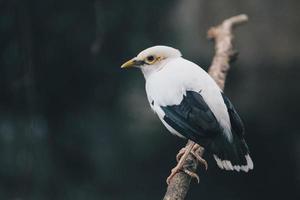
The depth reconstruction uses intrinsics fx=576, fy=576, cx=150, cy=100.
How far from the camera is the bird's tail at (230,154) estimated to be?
154 cm

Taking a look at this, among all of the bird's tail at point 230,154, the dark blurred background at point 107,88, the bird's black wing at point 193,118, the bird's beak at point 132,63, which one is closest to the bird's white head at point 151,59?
the bird's beak at point 132,63

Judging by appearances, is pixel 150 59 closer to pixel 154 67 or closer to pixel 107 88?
pixel 154 67

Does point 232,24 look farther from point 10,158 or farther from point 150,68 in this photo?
point 10,158

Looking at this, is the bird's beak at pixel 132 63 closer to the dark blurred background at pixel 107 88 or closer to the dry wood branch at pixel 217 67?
the dry wood branch at pixel 217 67

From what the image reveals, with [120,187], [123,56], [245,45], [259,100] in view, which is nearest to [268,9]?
[245,45]

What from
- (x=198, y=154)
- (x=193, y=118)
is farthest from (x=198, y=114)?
(x=198, y=154)

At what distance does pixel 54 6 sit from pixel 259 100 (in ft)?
4.05

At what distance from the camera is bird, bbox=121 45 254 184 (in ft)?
5.05

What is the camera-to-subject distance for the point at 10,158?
3.23 metres

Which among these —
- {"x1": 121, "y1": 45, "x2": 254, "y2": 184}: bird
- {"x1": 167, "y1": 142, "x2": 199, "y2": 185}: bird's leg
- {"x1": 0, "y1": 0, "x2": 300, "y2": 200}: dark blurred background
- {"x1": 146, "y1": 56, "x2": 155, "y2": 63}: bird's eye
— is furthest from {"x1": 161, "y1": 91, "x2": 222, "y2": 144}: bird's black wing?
{"x1": 0, "y1": 0, "x2": 300, "y2": 200}: dark blurred background

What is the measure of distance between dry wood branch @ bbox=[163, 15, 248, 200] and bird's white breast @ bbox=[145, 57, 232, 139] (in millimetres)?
188

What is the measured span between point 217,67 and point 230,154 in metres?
0.80

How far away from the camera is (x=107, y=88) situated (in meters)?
3.23

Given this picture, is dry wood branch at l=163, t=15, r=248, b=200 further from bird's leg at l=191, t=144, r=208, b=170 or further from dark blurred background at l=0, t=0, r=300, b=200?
dark blurred background at l=0, t=0, r=300, b=200
